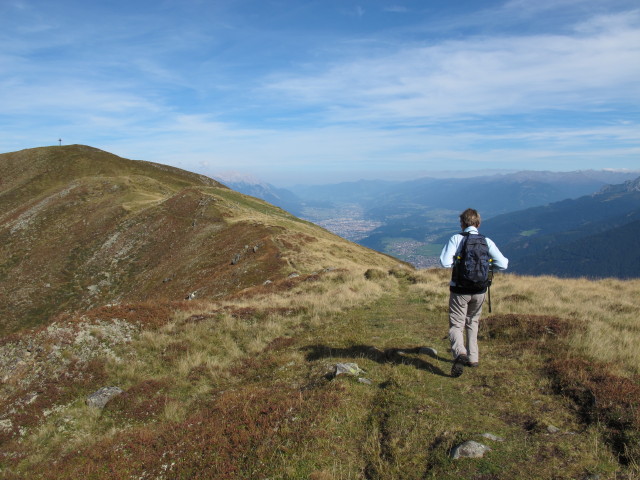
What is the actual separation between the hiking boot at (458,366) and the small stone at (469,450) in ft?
9.71

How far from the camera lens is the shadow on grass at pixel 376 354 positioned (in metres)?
9.91

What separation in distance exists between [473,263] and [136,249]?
52042 mm

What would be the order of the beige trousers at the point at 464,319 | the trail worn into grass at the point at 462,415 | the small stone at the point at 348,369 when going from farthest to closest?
the small stone at the point at 348,369
the beige trousers at the point at 464,319
the trail worn into grass at the point at 462,415

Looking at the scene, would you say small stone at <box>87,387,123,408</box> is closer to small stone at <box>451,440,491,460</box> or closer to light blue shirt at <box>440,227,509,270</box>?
small stone at <box>451,440,491,460</box>

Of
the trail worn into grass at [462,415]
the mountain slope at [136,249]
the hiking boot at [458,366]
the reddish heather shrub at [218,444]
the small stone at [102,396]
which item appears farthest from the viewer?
the mountain slope at [136,249]

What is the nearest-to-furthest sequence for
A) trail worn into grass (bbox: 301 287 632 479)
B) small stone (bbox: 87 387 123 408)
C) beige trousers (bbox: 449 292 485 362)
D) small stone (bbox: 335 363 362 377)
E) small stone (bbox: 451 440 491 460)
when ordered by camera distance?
1. trail worn into grass (bbox: 301 287 632 479)
2. small stone (bbox: 451 440 491 460)
3. beige trousers (bbox: 449 292 485 362)
4. small stone (bbox: 335 363 362 377)
5. small stone (bbox: 87 387 123 408)

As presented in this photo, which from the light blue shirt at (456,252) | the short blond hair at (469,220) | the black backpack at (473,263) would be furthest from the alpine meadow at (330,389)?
the short blond hair at (469,220)

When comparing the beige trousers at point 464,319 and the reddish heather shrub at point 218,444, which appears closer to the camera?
the reddish heather shrub at point 218,444

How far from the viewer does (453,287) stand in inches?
355

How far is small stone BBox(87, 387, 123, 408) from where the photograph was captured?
9422 mm

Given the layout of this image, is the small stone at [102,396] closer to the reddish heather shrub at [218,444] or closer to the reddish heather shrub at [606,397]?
the reddish heather shrub at [218,444]

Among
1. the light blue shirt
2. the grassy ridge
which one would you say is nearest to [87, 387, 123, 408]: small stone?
the grassy ridge

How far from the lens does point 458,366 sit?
8.74m

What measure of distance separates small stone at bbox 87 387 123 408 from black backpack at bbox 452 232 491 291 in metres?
9.98
